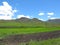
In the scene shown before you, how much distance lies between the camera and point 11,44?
32469 mm

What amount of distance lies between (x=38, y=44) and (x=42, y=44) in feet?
1.83

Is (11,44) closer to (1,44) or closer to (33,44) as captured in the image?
(1,44)

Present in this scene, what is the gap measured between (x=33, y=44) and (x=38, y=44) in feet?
2.53

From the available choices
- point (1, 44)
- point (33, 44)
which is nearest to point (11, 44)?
point (1, 44)

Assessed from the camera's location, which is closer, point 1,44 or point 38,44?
point 38,44

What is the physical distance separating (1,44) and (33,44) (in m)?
6.09

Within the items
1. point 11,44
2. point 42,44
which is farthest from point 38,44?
point 11,44

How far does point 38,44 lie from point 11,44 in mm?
5992

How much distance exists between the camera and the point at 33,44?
27641 mm

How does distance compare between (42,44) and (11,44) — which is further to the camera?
(11,44)

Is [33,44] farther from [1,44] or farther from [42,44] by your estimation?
[1,44]

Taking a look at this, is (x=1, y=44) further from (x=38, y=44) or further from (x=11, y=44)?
(x=38, y=44)

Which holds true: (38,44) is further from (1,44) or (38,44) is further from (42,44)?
(1,44)

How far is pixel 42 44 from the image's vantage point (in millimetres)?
28156
